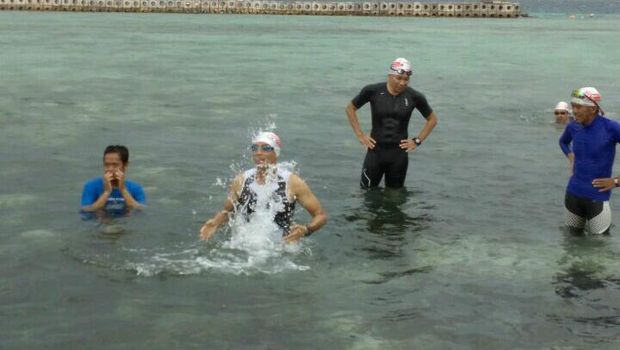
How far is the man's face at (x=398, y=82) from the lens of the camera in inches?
503

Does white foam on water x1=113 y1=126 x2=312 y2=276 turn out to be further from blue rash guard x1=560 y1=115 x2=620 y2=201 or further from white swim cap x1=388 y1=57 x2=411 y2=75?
blue rash guard x1=560 y1=115 x2=620 y2=201

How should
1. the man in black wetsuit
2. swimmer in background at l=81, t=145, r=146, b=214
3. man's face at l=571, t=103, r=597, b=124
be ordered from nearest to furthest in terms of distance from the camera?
1. man's face at l=571, t=103, r=597, b=124
2. swimmer in background at l=81, t=145, r=146, b=214
3. the man in black wetsuit

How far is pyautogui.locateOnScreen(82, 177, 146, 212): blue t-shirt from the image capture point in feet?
38.0

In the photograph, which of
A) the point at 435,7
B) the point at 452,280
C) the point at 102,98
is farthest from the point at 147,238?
the point at 435,7

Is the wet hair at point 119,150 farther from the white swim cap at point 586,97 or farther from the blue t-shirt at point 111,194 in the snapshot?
the white swim cap at point 586,97

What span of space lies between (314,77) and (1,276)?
1010 inches

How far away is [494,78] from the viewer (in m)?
36.1

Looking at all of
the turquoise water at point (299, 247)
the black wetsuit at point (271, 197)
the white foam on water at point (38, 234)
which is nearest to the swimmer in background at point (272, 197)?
the black wetsuit at point (271, 197)

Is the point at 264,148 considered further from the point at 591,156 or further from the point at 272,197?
the point at 591,156

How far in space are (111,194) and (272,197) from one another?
2.72 meters

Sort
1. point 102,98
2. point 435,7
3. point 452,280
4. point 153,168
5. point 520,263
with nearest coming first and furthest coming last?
1. point 452,280
2. point 520,263
3. point 153,168
4. point 102,98
5. point 435,7

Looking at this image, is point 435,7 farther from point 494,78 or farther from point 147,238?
point 147,238

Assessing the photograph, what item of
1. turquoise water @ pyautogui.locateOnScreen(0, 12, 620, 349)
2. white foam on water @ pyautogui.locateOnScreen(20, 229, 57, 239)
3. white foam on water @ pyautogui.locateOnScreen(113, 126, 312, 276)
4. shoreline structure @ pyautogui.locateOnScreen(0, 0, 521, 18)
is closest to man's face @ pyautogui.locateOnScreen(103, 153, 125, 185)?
turquoise water @ pyautogui.locateOnScreen(0, 12, 620, 349)

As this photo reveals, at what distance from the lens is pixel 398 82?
12.8 metres
